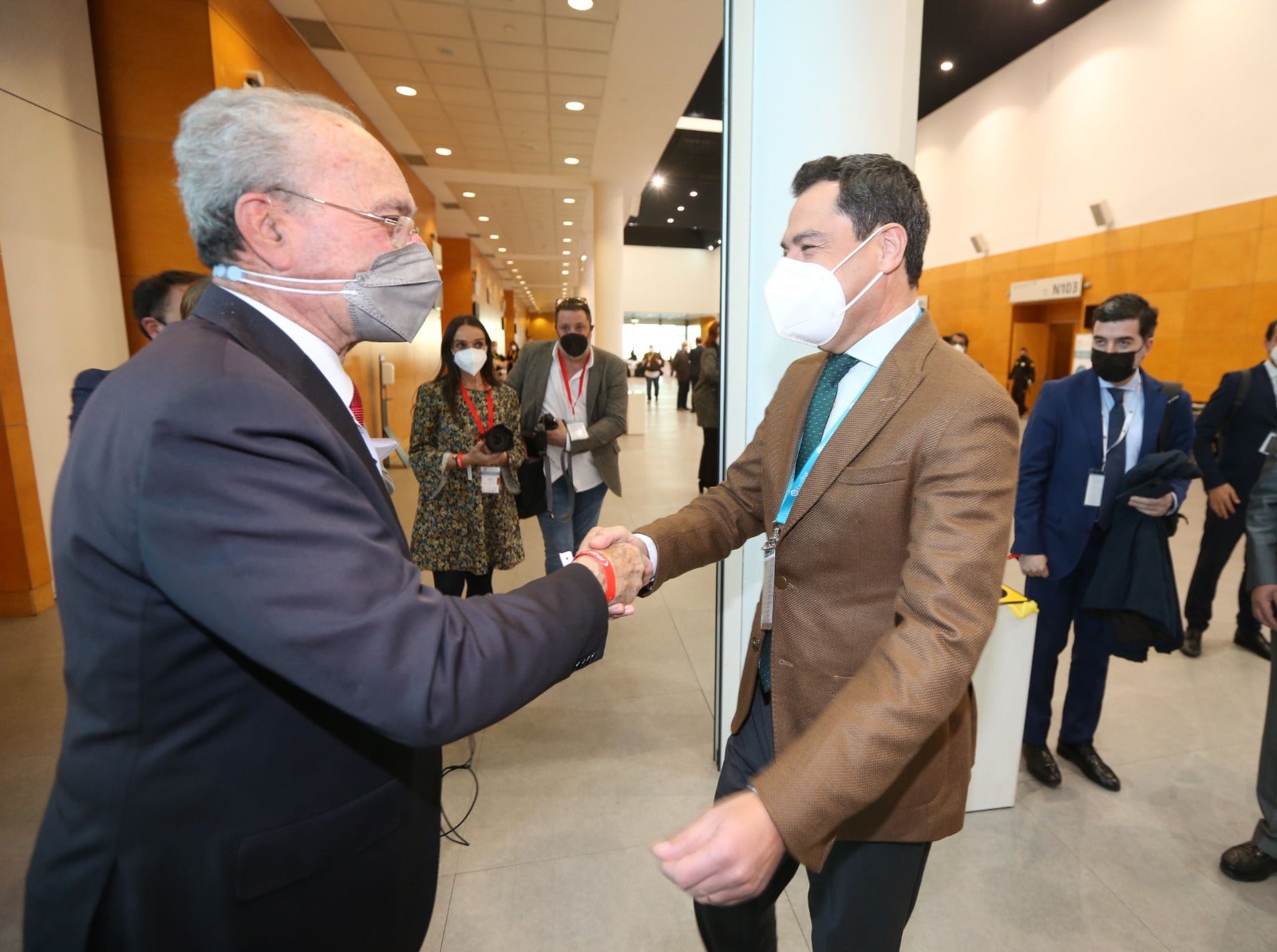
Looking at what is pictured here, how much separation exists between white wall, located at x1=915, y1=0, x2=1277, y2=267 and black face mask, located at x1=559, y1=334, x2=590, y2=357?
35.6 ft

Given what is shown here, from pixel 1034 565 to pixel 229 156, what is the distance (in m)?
2.71

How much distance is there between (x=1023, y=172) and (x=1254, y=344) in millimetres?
5748

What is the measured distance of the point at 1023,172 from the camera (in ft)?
42.7

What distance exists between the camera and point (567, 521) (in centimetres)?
351

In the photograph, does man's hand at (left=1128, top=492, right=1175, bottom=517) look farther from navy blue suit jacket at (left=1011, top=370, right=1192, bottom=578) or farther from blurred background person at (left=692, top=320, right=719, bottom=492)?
blurred background person at (left=692, top=320, right=719, bottom=492)

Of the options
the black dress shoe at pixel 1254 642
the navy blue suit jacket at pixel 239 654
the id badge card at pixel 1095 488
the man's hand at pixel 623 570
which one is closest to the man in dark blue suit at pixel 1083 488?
the id badge card at pixel 1095 488

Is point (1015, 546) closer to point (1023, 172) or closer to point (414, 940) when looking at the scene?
point (414, 940)

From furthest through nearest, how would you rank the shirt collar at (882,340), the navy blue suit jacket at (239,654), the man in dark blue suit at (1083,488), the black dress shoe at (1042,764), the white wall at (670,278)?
the white wall at (670,278), the black dress shoe at (1042,764), the man in dark blue suit at (1083,488), the shirt collar at (882,340), the navy blue suit jacket at (239,654)

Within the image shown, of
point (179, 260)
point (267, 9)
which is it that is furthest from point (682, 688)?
point (267, 9)

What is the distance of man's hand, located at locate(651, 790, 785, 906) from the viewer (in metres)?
0.74

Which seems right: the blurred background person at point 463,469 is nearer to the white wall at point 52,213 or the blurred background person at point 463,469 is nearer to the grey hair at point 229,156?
the grey hair at point 229,156

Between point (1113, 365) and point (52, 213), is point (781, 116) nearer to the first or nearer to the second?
point (1113, 365)

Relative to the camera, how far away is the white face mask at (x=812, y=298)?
46.9 inches

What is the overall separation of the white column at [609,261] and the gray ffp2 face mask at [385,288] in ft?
31.8
